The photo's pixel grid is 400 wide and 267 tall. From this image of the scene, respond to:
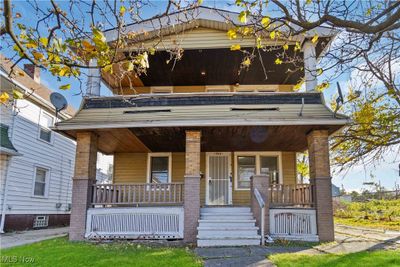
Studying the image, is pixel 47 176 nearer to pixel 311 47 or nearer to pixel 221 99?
pixel 221 99

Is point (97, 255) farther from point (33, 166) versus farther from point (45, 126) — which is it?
point (45, 126)

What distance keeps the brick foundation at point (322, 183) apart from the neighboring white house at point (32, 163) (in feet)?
31.0

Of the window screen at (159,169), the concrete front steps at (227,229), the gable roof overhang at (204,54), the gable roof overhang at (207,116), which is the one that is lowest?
the concrete front steps at (227,229)

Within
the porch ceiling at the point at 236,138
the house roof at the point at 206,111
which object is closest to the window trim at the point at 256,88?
the porch ceiling at the point at 236,138

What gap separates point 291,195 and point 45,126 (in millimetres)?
11494

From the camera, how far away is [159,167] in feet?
47.4

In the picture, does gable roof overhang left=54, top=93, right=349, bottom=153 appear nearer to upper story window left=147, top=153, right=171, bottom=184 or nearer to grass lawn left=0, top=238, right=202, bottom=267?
upper story window left=147, top=153, right=171, bottom=184

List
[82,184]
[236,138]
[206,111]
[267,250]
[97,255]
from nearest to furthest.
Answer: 1. [97,255]
2. [267,250]
3. [82,184]
4. [206,111]
5. [236,138]

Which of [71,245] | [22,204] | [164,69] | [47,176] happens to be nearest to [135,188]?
[71,245]

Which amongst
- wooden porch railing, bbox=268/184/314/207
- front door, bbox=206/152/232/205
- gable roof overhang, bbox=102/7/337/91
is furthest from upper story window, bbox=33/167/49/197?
wooden porch railing, bbox=268/184/314/207

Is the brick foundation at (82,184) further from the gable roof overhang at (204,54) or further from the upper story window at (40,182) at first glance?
the upper story window at (40,182)

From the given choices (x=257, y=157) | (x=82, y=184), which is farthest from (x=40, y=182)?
(x=257, y=157)

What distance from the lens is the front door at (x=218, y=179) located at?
44.9 feet

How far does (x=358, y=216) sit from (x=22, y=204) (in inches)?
672
